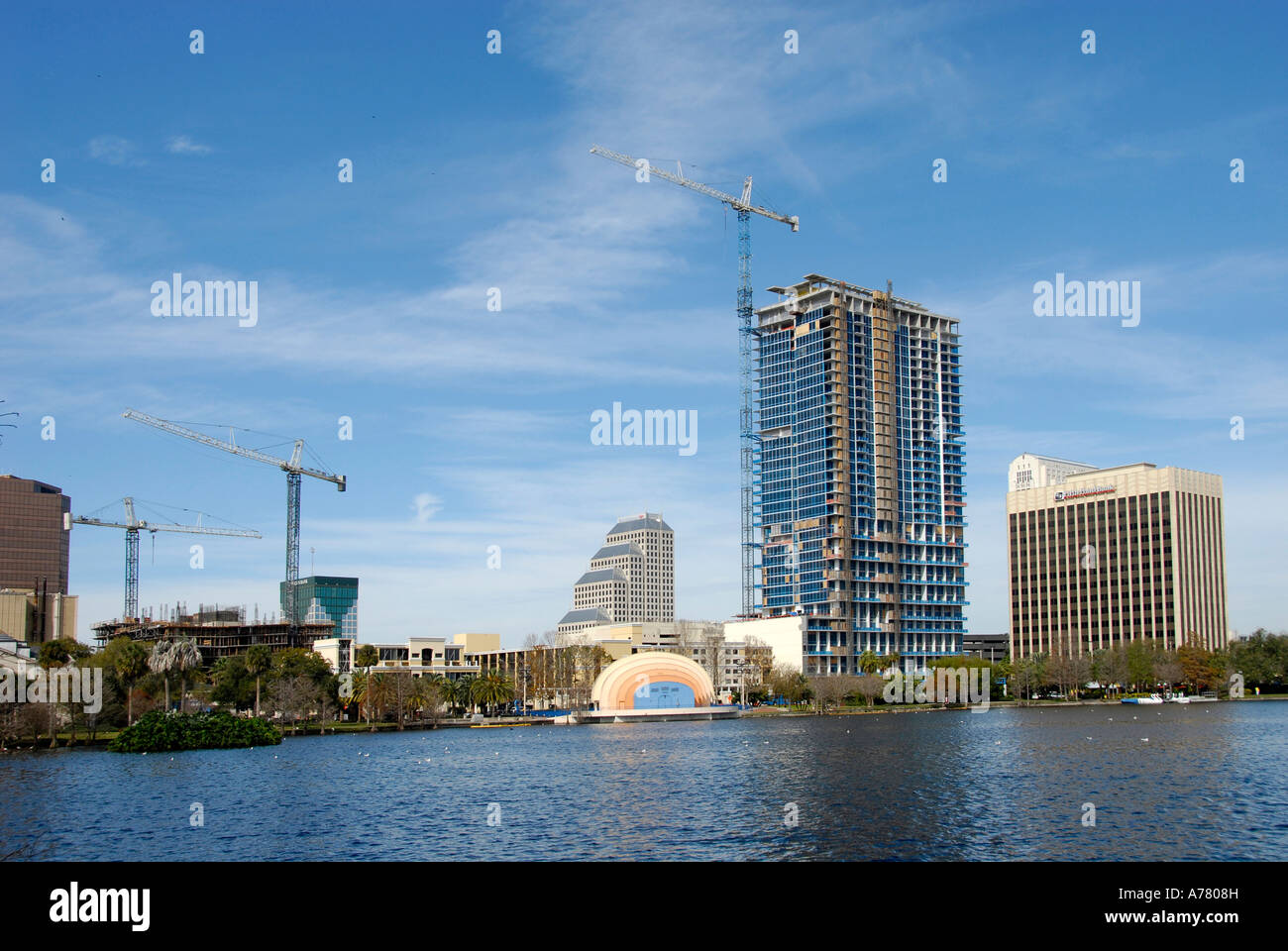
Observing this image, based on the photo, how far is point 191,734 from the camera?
115 metres

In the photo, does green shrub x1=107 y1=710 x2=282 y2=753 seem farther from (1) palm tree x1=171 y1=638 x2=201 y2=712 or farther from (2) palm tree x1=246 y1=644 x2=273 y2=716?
(2) palm tree x1=246 y1=644 x2=273 y2=716

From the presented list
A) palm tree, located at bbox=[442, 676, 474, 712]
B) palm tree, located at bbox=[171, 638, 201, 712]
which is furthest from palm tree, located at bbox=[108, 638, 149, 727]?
palm tree, located at bbox=[442, 676, 474, 712]

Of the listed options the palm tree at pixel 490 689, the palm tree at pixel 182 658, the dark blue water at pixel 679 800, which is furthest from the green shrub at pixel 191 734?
the palm tree at pixel 490 689

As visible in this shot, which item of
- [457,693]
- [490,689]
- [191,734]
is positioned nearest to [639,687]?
[490,689]

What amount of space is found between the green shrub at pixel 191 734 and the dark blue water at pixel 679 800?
3.59m

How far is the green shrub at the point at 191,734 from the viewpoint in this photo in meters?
110

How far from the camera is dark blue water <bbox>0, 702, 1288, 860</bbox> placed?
160 ft

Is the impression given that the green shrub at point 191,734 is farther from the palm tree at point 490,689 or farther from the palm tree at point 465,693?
the palm tree at point 465,693

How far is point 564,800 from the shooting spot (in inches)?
2618

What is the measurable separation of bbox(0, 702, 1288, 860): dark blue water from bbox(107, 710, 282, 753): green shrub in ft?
11.8
